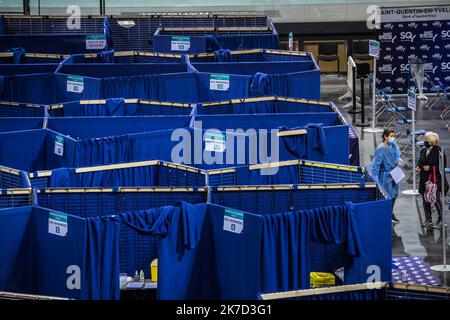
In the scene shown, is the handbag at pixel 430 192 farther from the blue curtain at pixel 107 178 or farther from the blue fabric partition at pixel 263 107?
the blue curtain at pixel 107 178

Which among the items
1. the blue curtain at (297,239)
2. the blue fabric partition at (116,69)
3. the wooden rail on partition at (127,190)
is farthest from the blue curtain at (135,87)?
the blue curtain at (297,239)

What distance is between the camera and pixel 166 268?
1118 centimetres

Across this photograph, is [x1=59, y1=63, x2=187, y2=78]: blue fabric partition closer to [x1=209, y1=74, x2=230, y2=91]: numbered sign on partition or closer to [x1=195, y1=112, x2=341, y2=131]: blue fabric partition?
[x1=209, y1=74, x2=230, y2=91]: numbered sign on partition

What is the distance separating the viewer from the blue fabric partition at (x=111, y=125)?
1509 centimetres

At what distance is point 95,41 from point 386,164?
24.0 ft

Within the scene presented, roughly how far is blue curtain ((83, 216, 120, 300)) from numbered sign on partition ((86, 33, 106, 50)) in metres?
11.1

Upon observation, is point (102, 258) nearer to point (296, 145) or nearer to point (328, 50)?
point (296, 145)

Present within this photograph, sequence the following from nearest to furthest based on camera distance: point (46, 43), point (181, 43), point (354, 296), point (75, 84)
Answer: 1. point (354, 296)
2. point (75, 84)
3. point (181, 43)
4. point (46, 43)

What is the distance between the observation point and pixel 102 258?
429 inches

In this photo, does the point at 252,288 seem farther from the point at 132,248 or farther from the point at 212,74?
the point at 212,74

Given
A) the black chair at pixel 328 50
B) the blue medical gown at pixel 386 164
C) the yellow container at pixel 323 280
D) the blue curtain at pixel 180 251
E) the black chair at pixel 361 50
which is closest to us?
the blue curtain at pixel 180 251

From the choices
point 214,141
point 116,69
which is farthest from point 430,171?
point 116,69

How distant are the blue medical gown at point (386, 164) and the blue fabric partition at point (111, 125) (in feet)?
10.4

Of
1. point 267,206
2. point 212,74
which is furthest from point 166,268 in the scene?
point 212,74
